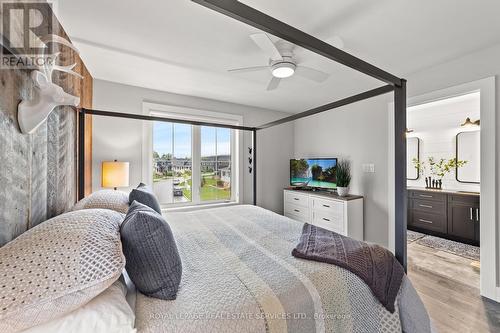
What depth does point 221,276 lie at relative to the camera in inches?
41.3

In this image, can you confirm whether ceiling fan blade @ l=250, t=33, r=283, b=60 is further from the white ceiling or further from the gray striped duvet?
the gray striped duvet

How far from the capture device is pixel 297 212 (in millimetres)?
3832

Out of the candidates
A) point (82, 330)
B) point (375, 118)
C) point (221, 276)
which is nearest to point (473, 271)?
point (375, 118)

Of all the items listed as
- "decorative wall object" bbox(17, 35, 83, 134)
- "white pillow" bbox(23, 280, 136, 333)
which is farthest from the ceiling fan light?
"white pillow" bbox(23, 280, 136, 333)

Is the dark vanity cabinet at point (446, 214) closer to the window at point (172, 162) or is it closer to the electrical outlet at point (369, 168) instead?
the electrical outlet at point (369, 168)

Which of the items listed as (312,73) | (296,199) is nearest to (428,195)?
(296,199)

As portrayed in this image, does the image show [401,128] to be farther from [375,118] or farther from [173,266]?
[375,118]

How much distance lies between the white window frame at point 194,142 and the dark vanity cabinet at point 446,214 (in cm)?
341

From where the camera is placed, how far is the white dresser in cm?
304

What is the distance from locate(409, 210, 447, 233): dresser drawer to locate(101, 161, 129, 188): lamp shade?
4960 millimetres

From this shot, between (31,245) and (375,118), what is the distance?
3706 millimetres

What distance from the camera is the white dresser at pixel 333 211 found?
3.04 m

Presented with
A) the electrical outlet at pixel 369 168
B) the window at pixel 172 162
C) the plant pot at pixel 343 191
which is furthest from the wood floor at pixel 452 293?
the window at pixel 172 162

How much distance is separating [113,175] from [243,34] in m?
2.11
